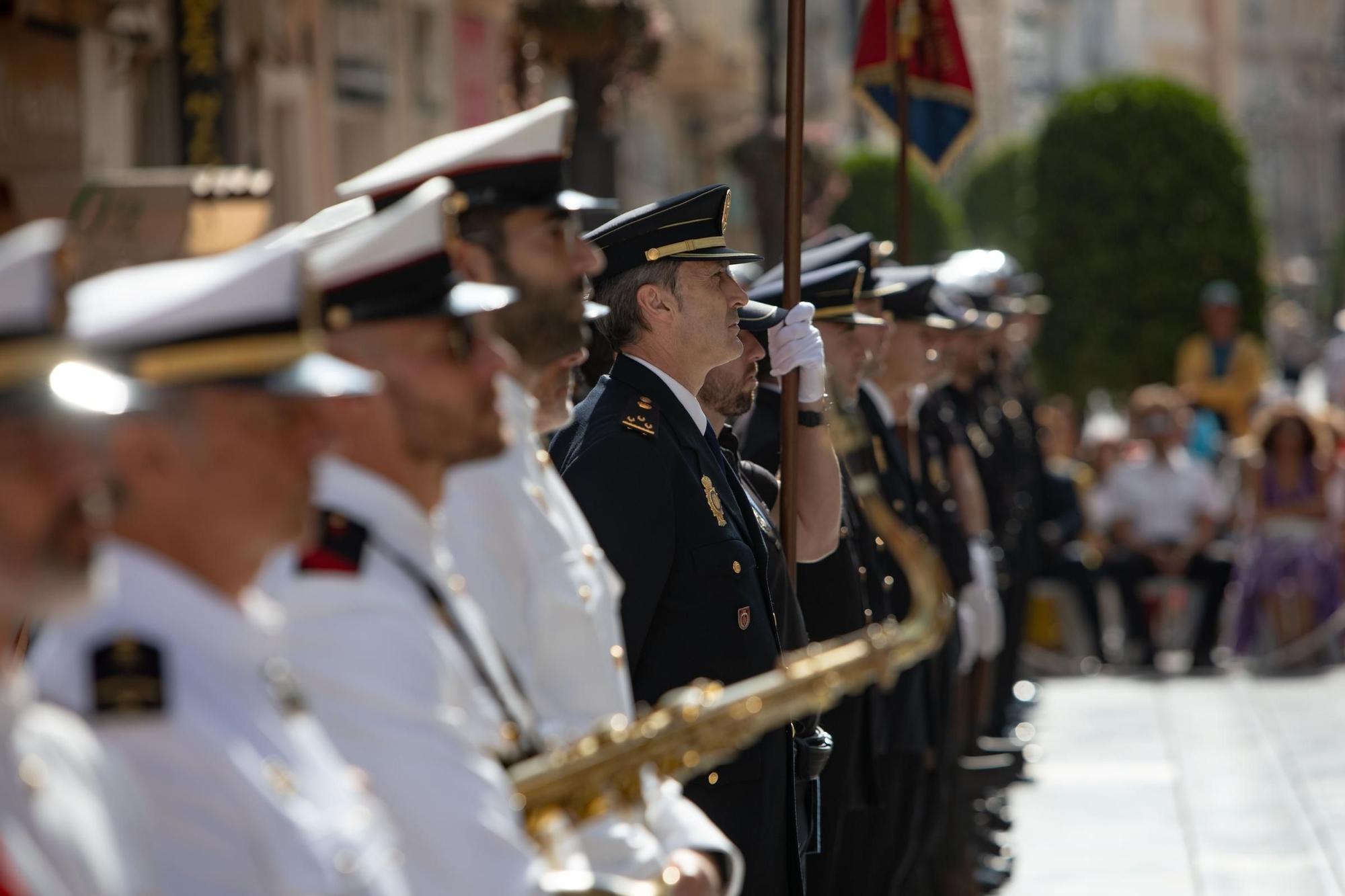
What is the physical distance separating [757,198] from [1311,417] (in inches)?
133

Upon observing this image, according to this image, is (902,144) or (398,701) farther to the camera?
(902,144)

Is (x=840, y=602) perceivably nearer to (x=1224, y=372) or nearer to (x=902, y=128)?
(x=902, y=128)

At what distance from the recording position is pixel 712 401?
512 cm

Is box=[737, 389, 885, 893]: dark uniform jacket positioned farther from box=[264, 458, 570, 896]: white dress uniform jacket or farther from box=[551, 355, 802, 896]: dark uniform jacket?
box=[264, 458, 570, 896]: white dress uniform jacket

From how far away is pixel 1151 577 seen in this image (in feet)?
46.3

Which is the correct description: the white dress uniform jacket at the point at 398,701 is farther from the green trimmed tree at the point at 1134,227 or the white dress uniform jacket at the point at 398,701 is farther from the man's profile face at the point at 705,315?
the green trimmed tree at the point at 1134,227

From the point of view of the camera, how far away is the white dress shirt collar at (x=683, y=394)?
4688 millimetres

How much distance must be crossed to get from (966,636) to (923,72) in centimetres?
214

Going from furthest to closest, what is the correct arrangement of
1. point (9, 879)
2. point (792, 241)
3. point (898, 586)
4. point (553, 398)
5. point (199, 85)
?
point (199, 85) → point (898, 586) → point (792, 241) → point (553, 398) → point (9, 879)

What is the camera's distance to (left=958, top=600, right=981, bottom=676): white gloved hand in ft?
27.4

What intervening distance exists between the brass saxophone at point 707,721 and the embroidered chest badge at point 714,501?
1.38 meters

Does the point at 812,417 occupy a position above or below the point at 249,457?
below

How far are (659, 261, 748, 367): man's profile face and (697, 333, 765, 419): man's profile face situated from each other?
1.01 feet

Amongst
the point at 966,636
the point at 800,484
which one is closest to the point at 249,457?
the point at 800,484
